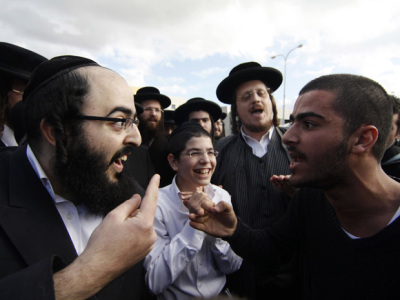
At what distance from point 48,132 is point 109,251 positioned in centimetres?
82

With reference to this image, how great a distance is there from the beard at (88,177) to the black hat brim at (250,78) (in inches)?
79.7

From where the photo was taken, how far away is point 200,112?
14.3 ft

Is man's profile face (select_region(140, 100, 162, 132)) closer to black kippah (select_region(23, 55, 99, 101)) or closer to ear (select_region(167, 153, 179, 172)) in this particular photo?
ear (select_region(167, 153, 179, 172))

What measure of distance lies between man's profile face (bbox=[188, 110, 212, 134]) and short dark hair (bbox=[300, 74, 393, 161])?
2.66 m

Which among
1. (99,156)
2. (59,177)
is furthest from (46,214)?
(99,156)

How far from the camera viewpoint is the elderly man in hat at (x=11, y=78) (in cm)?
263

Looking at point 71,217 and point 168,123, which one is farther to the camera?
point 168,123

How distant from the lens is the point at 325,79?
1.72m

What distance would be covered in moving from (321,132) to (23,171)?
5.86ft

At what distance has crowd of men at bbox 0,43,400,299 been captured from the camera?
1111mm

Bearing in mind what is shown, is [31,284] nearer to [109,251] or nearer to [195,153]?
[109,251]

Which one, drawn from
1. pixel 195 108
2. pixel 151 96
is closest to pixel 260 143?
pixel 195 108

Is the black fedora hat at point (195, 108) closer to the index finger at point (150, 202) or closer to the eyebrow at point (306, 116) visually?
the eyebrow at point (306, 116)

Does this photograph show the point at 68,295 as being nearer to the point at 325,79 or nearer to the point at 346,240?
the point at 346,240
